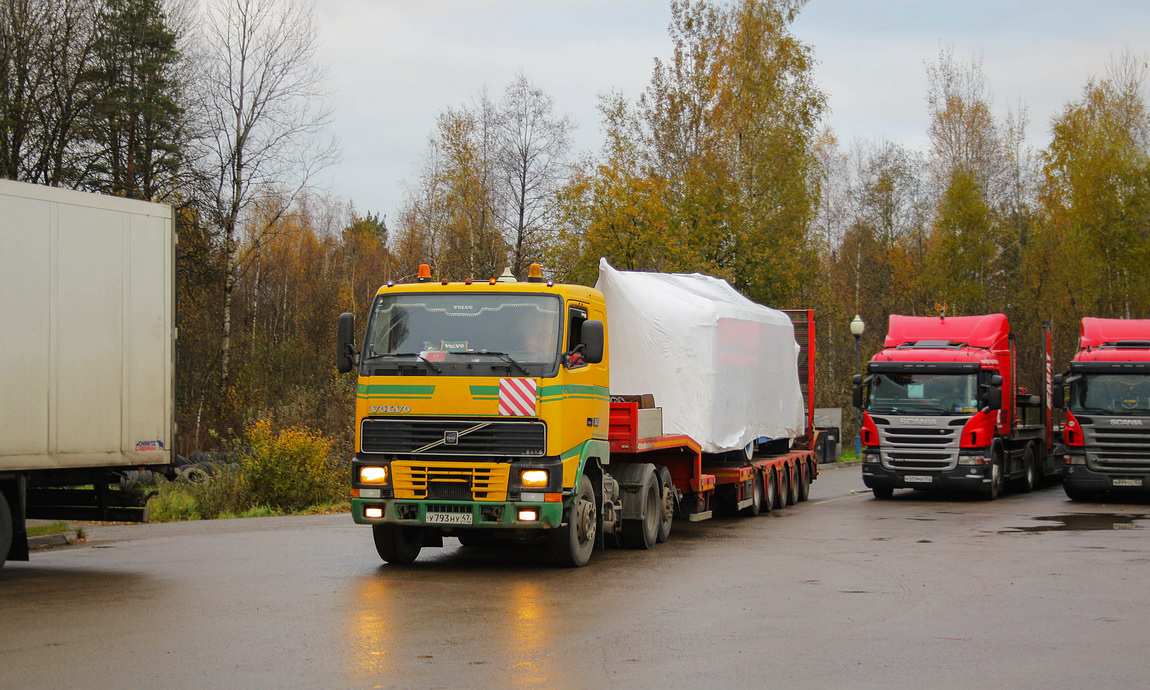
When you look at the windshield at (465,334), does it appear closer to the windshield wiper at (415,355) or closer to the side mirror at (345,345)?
the windshield wiper at (415,355)

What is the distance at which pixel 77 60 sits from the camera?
29.2 metres

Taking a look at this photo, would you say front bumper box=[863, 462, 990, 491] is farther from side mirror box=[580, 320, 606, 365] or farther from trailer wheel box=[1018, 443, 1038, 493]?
side mirror box=[580, 320, 606, 365]

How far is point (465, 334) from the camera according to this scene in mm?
12164

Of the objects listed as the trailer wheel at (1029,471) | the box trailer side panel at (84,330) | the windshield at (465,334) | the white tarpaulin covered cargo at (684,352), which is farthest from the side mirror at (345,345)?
the trailer wheel at (1029,471)

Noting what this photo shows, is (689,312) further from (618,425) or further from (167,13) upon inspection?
(167,13)

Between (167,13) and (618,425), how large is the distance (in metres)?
25.3

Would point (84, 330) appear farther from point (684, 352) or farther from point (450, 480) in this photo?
point (684, 352)

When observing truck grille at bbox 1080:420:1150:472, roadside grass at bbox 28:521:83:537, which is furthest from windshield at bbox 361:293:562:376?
truck grille at bbox 1080:420:1150:472

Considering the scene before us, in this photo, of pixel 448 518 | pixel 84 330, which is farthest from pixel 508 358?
pixel 84 330

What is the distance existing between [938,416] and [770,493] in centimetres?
425

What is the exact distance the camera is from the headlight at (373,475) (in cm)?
1206

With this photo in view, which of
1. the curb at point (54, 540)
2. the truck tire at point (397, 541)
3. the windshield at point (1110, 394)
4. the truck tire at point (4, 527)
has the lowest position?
the curb at point (54, 540)

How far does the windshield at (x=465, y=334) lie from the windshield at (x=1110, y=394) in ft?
45.9

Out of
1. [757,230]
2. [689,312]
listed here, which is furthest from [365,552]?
[757,230]
